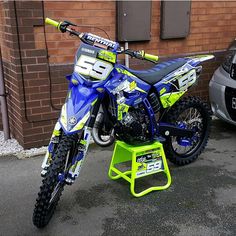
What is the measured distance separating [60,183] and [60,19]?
216 centimetres

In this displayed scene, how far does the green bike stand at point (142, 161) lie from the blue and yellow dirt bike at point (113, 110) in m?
0.11

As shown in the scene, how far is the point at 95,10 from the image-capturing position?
432 cm

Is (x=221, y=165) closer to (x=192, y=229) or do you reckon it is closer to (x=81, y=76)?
(x=192, y=229)

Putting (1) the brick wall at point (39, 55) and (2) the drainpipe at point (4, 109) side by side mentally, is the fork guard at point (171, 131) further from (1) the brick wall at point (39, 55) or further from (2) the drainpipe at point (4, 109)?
(2) the drainpipe at point (4, 109)

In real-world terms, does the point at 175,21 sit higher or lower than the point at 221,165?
higher

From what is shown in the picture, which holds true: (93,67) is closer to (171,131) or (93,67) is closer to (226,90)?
(171,131)

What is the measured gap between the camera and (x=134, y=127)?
325 centimetres

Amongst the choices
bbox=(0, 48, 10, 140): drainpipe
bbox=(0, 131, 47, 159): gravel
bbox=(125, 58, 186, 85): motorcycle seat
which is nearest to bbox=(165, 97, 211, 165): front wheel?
bbox=(125, 58, 186, 85): motorcycle seat

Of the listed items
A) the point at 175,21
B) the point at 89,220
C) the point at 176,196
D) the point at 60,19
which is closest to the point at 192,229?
the point at 176,196

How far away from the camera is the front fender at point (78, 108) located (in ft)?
8.95

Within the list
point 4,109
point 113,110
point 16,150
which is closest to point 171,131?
point 113,110

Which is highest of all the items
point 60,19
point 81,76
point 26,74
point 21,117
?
point 60,19

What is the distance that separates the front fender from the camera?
2727 millimetres

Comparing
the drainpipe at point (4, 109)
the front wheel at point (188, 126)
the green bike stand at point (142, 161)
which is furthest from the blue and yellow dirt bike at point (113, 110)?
the drainpipe at point (4, 109)
